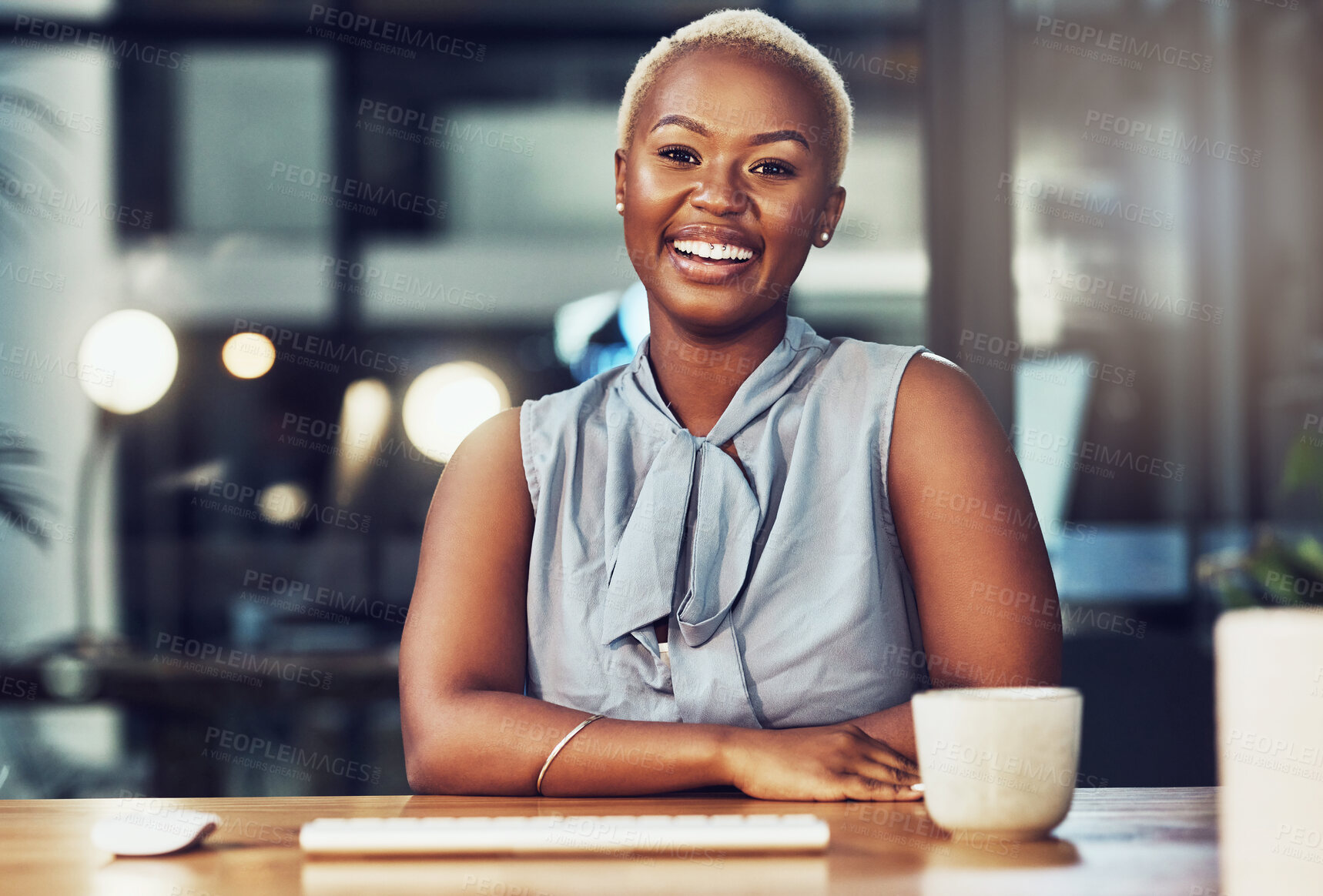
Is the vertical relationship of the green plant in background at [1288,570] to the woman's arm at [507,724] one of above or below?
below

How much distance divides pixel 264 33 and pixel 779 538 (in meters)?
3.46

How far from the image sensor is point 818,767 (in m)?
0.98

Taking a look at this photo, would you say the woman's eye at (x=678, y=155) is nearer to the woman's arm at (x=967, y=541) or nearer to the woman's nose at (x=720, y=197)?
the woman's nose at (x=720, y=197)

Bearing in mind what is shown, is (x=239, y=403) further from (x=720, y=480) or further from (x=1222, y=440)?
(x=1222, y=440)

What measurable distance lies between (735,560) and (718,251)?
359 millimetres

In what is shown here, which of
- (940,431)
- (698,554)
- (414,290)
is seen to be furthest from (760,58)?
(414,290)

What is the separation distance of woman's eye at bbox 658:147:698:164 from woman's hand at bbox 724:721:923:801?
68 centimetres

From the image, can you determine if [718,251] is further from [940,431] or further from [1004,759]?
[1004,759]

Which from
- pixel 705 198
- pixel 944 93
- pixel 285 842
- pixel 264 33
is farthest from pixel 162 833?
pixel 264 33

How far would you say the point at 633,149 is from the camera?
1460mm

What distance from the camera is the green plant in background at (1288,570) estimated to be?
323 cm

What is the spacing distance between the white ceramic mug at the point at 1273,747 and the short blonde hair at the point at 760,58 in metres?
0.97

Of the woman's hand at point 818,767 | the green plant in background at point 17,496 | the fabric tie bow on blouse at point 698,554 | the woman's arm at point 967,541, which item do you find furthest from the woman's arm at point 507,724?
the green plant in background at point 17,496

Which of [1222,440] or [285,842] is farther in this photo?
[1222,440]
